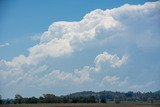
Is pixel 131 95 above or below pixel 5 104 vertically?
above

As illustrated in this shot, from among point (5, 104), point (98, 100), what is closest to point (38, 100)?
point (98, 100)

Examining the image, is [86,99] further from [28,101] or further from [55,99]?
[28,101]

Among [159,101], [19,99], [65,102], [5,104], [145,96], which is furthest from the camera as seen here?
[145,96]

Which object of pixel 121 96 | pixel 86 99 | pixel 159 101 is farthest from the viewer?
pixel 121 96

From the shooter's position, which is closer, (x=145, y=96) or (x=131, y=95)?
(x=145, y=96)

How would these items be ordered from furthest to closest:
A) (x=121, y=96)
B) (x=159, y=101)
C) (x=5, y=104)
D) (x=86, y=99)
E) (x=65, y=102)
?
1. (x=121, y=96)
2. (x=86, y=99)
3. (x=65, y=102)
4. (x=159, y=101)
5. (x=5, y=104)

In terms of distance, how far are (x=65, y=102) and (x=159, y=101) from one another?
9.54 metres

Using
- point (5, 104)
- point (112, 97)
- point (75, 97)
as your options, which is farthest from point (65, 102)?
point (5, 104)

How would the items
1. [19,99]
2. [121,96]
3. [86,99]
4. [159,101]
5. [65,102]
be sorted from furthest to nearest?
[121,96] < [86,99] < [65,102] < [19,99] < [159,101]

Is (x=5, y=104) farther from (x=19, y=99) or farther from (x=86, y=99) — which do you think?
(x=86, y=99)

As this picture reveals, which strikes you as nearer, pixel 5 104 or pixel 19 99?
pixel 5 104

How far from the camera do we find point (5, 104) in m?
21.7

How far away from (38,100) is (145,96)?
12098mm

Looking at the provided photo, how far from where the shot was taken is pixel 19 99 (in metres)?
29.6
